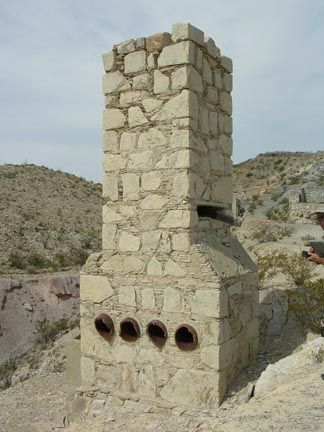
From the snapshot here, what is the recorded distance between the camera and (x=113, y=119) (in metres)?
5.41

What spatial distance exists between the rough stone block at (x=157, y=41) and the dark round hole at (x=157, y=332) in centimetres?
312

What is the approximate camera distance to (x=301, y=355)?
5000mm

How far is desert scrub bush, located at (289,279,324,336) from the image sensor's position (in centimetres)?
593

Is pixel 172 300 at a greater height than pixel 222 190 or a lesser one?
lesser

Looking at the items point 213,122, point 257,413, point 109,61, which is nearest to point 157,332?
point 257,413

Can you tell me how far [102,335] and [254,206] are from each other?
53.6 feet

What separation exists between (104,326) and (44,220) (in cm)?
2147

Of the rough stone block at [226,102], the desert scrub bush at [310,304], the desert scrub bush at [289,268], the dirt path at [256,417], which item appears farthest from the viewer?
the desert scrub bush at [289,268]

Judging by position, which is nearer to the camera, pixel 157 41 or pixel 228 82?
pixel 157 41

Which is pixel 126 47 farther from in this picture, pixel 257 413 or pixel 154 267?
pixel 257 413

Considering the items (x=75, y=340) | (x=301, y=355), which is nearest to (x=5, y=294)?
(x=75, y=340)

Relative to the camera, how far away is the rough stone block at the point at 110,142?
5.39 meters

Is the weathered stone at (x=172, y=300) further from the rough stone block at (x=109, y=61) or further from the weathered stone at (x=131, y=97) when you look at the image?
the rough stone block at (x=109, y=61)

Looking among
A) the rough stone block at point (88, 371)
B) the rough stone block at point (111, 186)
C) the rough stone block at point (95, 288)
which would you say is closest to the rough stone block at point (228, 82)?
the rough stone block at point (111, 186)
